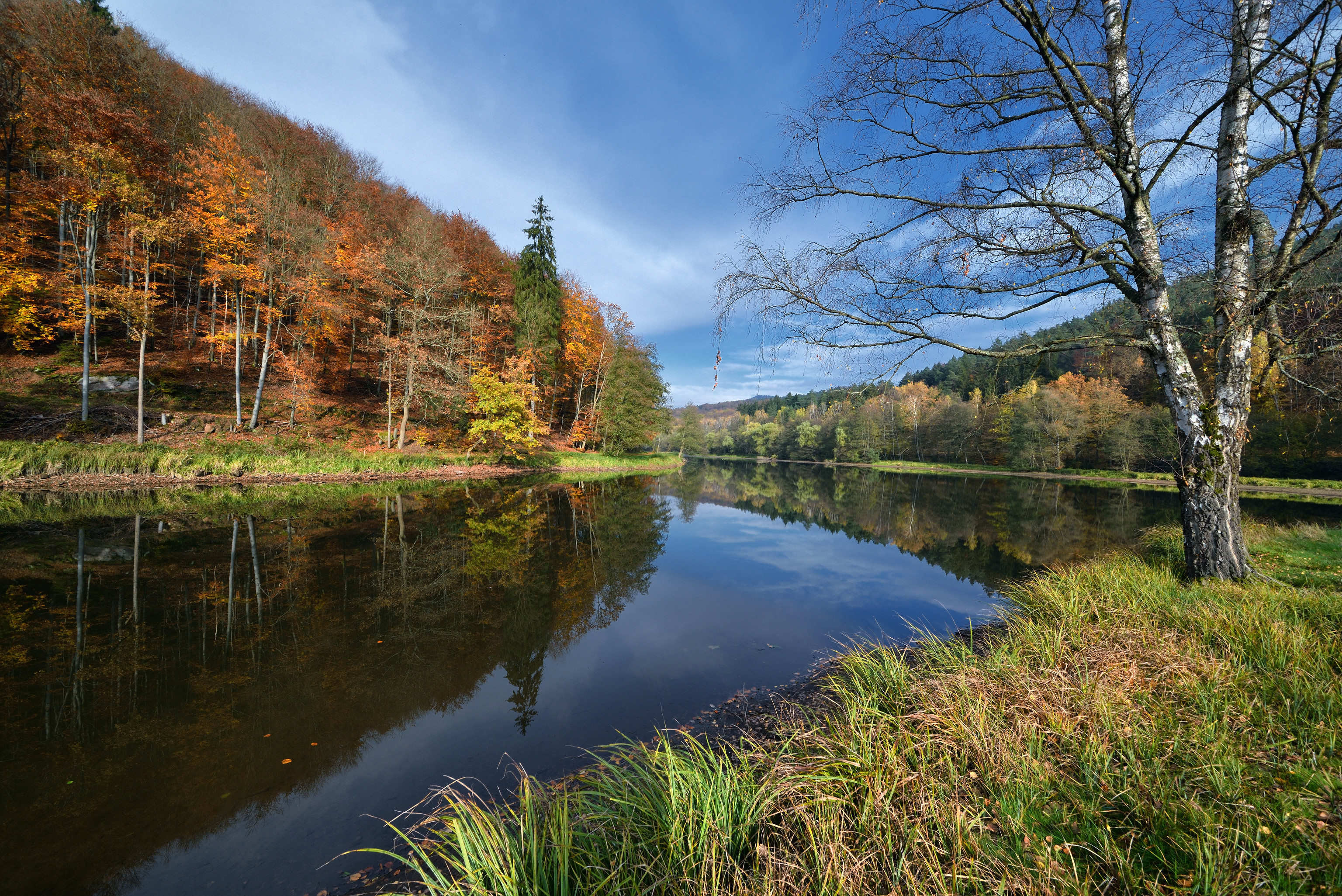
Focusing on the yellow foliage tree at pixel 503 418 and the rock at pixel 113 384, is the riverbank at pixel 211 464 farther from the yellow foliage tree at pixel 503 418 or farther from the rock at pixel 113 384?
the rock at pixel 113 384

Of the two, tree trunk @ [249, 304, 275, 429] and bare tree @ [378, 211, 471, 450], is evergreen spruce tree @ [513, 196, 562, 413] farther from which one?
tree trunk @ [249, 304, 275, 429]

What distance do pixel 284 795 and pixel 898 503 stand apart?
23440 millimetres

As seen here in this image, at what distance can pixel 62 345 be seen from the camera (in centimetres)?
1817

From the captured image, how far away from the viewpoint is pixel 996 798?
2047 mm

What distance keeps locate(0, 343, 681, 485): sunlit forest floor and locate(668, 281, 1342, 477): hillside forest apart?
1970 cm

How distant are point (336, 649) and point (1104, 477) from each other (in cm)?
5383

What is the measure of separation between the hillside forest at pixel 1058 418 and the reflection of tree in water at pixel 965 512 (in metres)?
2.91

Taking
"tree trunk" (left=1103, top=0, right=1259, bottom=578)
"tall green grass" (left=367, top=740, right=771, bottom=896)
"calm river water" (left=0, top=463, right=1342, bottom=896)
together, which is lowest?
"calm river water" (left=0, top=463, right=1342, bottom=896)

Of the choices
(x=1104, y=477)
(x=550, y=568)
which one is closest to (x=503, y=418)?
(x=550, y=568)

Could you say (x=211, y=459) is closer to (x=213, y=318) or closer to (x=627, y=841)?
(x=213, y=318)

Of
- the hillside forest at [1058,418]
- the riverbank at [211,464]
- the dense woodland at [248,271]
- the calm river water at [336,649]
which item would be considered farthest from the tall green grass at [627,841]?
the dense woodland at [248,271]

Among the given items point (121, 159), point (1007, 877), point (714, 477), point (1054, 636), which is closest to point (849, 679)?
point (1054, 636)

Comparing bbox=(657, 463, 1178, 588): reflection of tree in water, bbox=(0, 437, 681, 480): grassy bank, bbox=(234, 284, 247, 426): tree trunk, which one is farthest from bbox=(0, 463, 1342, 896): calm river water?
bbox=(234, 284, 247, 426): tree trunk

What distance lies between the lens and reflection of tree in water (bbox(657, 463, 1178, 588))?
11.3 meters
